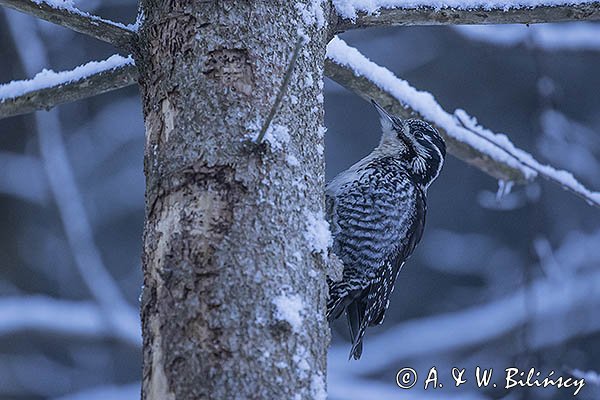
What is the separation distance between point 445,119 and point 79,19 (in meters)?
1.37

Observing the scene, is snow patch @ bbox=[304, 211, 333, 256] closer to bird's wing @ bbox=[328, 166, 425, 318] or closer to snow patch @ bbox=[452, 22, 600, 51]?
bird's wing @ bbox=[328, 166, 425, 318]

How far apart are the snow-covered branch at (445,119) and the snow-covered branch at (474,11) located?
0.30 m

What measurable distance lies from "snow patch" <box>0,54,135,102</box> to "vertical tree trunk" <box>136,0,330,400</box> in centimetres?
34

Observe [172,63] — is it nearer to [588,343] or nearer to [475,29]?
[475,29]

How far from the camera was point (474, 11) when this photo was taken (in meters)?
2.53

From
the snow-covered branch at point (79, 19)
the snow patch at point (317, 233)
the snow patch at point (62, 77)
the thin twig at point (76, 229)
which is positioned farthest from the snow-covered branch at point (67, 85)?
the thin twig at point (76, 229)

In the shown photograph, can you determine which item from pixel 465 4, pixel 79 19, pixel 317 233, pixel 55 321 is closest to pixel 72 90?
pixel 79 19

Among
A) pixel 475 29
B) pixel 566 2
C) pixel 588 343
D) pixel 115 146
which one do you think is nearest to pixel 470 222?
pixel 588 343

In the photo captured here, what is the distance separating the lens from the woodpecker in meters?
3.46

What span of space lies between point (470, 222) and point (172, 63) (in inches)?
265

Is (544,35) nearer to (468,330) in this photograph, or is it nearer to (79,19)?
(468,330)

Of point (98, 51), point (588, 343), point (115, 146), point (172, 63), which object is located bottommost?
point (588, 343)

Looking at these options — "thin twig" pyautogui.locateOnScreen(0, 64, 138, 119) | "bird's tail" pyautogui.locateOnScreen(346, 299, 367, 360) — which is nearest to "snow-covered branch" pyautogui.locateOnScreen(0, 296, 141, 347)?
"bird's tail" pyautogui.locateOnScreen(346, 299, 367, 360)

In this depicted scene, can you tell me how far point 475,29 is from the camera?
4652mm
